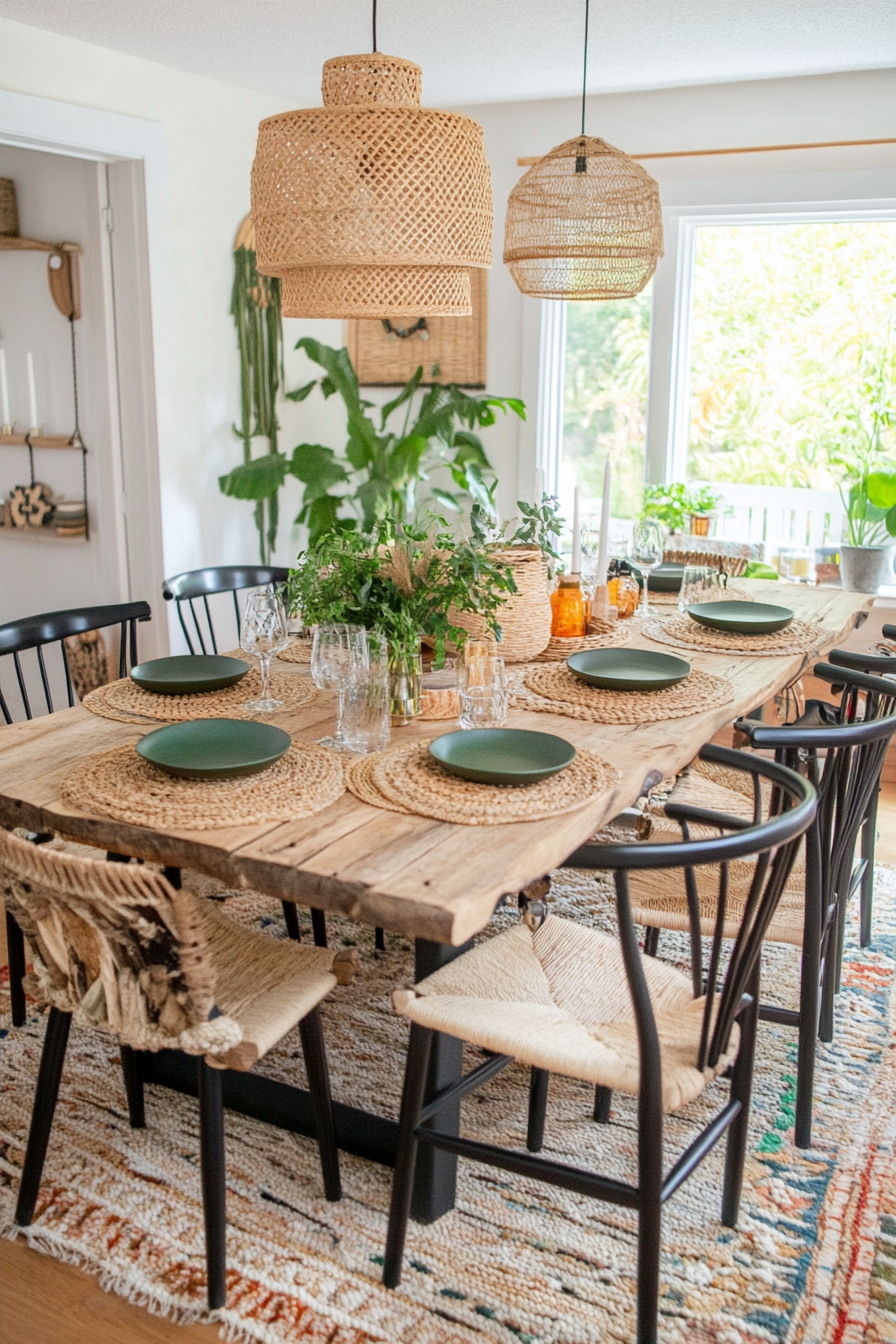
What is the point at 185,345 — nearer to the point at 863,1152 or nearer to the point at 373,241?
the point at 373,241

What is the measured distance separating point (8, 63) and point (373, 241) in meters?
2.22

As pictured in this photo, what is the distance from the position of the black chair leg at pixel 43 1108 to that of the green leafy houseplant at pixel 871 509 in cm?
354

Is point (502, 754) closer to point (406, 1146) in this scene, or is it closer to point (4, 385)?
point (406, 1146)

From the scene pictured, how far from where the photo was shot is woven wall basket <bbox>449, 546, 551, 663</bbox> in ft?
8.14

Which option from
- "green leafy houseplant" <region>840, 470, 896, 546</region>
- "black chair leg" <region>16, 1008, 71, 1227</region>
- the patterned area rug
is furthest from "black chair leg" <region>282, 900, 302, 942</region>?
"green leafy houseplant" <region>840, 470, 896, 546</region>

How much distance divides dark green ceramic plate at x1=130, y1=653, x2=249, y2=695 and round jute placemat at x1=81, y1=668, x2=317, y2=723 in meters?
0.02

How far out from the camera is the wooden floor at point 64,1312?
1.74 meters

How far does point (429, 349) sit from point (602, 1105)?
3.62 m

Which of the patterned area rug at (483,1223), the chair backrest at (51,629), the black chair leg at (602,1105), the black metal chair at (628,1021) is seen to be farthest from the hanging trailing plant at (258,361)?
the black metal chair at (628,1021)

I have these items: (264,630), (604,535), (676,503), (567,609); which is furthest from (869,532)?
(264,630)

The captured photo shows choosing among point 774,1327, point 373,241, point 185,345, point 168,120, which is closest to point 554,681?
point 373,241

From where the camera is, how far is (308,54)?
3.92 meters

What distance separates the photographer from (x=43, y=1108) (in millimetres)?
1901

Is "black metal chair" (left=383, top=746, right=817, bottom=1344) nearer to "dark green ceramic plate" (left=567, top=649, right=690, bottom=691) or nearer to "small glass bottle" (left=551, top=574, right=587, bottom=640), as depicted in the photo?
"dark green ceramic plate" (left=567, top=649, right=690, bottom=691)
